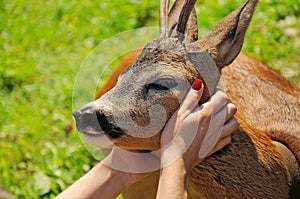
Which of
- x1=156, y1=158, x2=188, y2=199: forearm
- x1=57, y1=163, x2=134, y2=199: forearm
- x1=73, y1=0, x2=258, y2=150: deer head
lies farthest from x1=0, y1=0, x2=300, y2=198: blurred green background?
x1=73, y1=0, x2=258, y2=150: deer head

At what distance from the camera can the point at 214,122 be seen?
3336mm

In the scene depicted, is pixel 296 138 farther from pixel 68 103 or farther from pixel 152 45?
pixel 68 103

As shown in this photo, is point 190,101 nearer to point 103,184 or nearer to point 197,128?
point 197,128

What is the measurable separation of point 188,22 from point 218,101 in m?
0.43

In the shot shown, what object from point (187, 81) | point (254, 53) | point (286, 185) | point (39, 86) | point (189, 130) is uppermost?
point (187, 81)

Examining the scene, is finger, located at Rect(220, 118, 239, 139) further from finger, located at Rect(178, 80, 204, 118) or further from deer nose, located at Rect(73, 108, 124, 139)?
deer nose, located at Rect(73, 108, 124, 139)

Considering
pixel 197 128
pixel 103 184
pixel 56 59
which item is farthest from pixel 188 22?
pixel 56 59

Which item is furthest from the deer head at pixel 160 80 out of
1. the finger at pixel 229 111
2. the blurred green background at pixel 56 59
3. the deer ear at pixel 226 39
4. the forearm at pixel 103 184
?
the blurred green background at pixel 56 59

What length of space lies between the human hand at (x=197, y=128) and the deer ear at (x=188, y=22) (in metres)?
0.29

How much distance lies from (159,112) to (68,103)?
3347 mm

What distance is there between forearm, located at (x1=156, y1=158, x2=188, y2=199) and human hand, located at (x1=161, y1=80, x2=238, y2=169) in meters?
0.03

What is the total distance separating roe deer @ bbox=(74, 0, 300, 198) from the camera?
10.2 feet

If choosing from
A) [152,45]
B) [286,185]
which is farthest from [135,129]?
[286,185]

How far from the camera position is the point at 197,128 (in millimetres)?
3285
